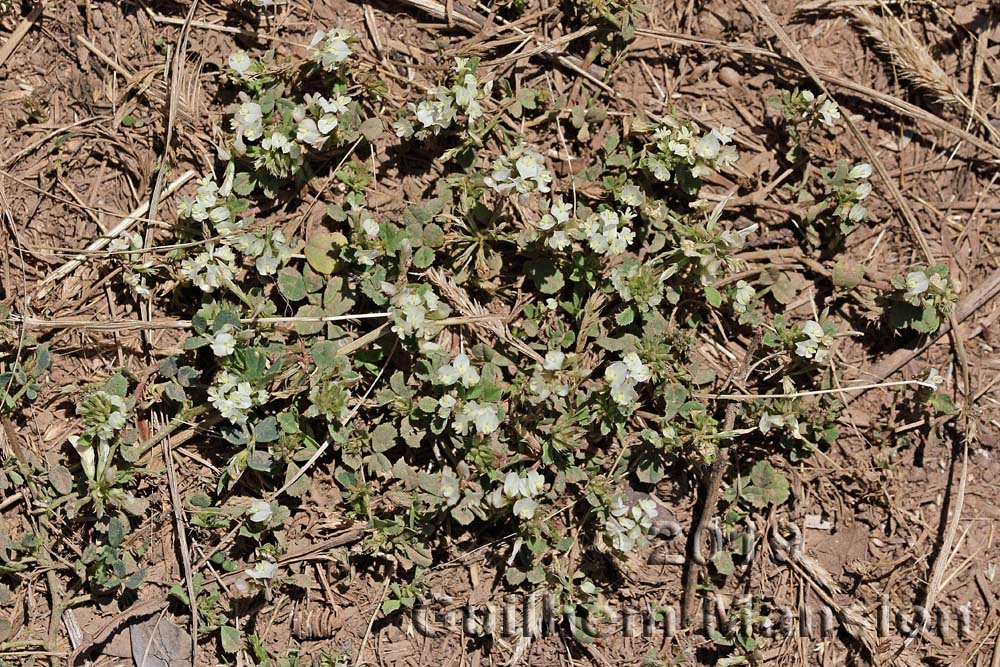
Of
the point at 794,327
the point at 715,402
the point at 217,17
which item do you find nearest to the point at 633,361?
the point at 715,402

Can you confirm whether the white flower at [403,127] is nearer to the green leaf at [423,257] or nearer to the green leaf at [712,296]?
the green leaf at [423,257]

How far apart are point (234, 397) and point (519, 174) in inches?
61.5

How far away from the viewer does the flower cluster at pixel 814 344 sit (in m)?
3.97

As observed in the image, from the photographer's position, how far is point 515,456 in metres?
3.97

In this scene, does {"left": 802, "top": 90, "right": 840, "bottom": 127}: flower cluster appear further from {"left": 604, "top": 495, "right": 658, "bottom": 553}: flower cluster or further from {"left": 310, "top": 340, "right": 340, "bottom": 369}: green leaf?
{"left": 310, "top": 340, "right": 340, "bottom": 369}: green leaf

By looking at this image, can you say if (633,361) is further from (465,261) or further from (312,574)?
(312,574)

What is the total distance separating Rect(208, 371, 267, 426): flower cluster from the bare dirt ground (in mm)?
437

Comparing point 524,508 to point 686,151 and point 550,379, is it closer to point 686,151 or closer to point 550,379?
point 550,379

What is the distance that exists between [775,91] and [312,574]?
321 centimetres

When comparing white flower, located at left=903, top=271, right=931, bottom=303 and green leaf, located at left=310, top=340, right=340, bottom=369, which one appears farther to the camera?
white flower, located at left=903, top=271, right=931, bottom=303

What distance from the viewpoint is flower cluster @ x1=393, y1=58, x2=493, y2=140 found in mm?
3871

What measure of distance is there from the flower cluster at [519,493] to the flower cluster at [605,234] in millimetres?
1045

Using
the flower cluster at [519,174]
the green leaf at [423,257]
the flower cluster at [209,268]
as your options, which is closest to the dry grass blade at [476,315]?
the green leaf at [423,257]

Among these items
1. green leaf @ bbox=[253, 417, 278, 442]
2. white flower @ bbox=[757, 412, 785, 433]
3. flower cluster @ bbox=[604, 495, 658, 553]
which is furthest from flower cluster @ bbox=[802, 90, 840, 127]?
green leaf @ bbox=[253, 417, 278, 442]
